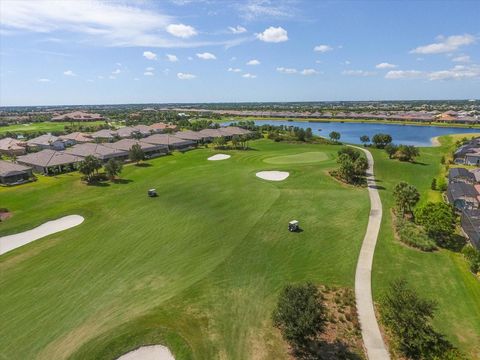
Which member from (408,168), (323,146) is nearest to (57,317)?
(408,168)

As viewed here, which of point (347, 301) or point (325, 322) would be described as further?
point (347, 301)

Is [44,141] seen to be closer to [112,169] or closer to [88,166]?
[88,166]

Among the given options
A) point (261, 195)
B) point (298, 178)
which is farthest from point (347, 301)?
point (298, 178)

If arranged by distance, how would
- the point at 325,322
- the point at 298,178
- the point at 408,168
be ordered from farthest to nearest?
the point at 408,168, the point at 298,178, the point at 325,322

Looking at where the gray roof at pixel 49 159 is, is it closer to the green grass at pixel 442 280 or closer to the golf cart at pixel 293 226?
the golf cart at pixel 293 226

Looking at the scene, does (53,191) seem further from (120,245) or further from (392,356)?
(392,356)

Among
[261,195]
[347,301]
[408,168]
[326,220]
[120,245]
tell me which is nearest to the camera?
[347,301]

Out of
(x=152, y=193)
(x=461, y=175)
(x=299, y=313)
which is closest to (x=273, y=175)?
(x=152, y=193)
